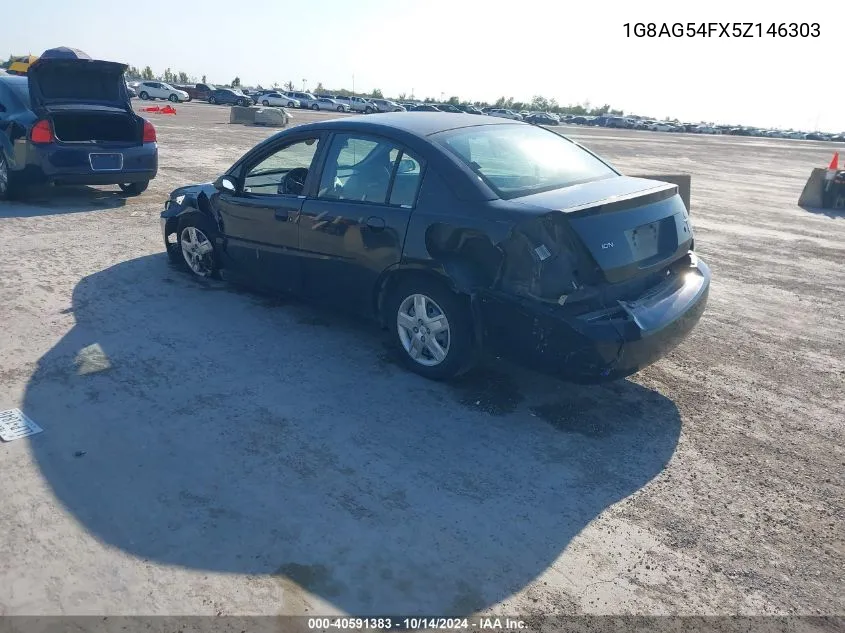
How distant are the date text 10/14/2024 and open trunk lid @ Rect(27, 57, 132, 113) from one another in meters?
8.82

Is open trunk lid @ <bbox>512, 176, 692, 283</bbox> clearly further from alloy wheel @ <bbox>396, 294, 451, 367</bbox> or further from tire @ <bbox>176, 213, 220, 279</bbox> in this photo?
tire @ <bbox>176, 213, 220, 279</bbox>

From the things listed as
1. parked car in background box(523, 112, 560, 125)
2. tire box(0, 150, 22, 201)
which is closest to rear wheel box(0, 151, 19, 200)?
tire box(0, 150, 22, 201)

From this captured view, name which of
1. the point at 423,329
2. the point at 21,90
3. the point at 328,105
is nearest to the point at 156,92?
the point at 328,105

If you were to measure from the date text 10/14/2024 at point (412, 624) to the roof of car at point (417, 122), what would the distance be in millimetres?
3181

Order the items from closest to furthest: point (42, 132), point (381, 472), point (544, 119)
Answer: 1. point (381, 472)
2. point (42, 132)
3. point (544, 119)

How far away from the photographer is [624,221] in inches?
157

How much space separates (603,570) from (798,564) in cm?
89

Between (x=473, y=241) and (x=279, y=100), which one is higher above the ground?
(x=279, y=100)

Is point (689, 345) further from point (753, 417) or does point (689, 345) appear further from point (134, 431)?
point (134, 431)

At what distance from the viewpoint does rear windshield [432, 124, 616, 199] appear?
4340 mm

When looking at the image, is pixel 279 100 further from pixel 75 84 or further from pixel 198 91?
pixel 75 84

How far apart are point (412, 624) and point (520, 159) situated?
3.21 m

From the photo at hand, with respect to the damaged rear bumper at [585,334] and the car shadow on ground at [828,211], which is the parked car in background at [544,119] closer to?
the car shadow on ground at [828,211]

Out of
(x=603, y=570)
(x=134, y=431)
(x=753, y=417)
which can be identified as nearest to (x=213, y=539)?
(x=134, y=431)
